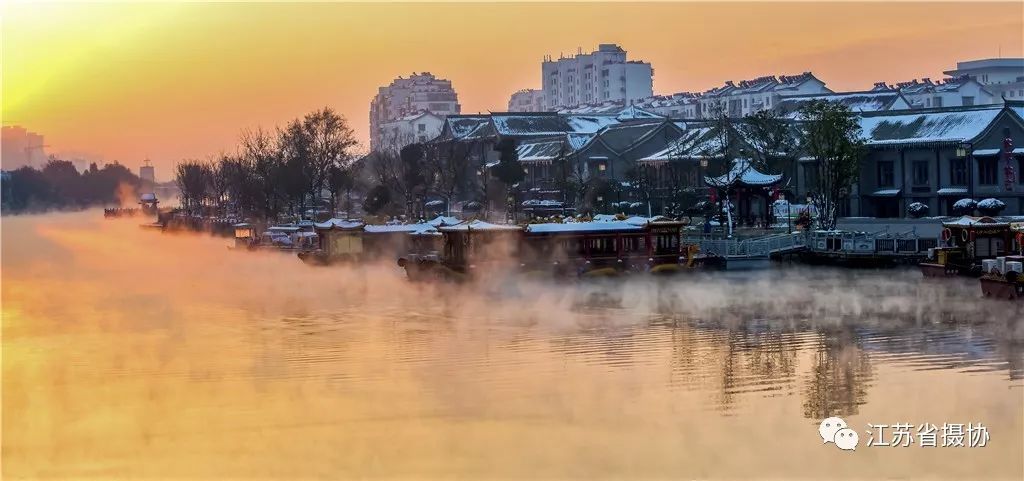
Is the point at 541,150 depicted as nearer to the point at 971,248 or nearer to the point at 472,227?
the point at 472,227

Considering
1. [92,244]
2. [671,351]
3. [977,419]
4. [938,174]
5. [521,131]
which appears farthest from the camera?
[521,131]

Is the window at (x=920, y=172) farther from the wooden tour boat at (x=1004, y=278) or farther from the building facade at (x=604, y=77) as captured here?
the building facade at (x=604, y=77)

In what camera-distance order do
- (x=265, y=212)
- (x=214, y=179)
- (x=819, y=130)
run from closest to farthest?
(x=819, y=130) < (x=265, y=212) < (x=214, y=179)

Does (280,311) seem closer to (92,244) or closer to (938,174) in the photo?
(938,174)

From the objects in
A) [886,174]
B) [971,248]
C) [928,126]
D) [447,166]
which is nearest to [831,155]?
[886,174]

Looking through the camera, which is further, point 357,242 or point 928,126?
point 928,126

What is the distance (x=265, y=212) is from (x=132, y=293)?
124ft

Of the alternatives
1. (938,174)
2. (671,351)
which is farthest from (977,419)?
(938,174)

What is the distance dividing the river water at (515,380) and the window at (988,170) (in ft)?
54.1

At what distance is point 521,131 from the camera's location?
8944 centimetres

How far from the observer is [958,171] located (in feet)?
182

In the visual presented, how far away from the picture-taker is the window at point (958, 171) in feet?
181

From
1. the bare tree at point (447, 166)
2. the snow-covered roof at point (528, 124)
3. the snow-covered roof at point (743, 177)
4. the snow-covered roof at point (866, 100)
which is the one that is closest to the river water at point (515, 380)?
the snow-covered roof at point (743, 177)

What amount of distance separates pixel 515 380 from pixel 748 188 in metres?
31.5
